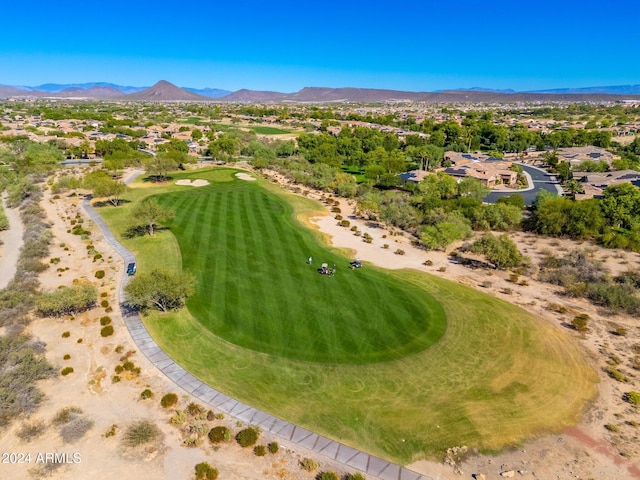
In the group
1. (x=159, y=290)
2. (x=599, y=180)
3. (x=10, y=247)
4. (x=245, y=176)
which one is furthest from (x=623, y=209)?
(x=10, y=247)

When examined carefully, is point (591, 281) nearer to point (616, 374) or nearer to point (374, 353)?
point (616, 374)

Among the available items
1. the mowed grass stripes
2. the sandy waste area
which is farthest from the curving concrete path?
the mowed grass stripes

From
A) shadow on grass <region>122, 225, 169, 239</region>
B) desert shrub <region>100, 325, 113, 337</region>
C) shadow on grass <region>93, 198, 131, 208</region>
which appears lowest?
desert shrub <region>100, 325, 113, 337</region>

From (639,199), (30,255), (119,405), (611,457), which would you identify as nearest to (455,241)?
(639,199)

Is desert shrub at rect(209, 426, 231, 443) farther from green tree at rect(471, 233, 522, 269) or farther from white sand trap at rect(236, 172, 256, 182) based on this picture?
white sand trap at rect(236, 172, 256, 182)

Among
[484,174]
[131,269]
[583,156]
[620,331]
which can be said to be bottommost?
[620,331]

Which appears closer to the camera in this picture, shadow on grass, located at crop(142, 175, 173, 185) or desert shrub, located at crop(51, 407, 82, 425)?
desert shrub, located at crop(51, 407, 82, 425)

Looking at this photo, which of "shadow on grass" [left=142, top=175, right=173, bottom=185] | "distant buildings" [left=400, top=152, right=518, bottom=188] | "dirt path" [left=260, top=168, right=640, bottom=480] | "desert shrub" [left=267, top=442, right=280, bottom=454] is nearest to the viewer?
"dirt path" [left=260, top=168, right=640, bottom=480]

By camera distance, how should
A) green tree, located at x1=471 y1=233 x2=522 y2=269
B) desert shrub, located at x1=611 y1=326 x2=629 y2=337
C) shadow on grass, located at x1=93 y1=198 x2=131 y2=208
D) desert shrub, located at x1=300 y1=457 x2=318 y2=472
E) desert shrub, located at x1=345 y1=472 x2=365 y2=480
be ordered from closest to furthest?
desert shrub, located at x1=345 y1=472 x2=365 y2=480
desert shrub, located at x1=300 y1=457 x2=318 y2=472
desert shrub, located at x1=611 y1=326 x2=629 y2=337
green tree, located at x1=471 y1=233 x2=522 y2=269
shadow on grass, located at x1=93 y1=198 x2=131 y2=208
